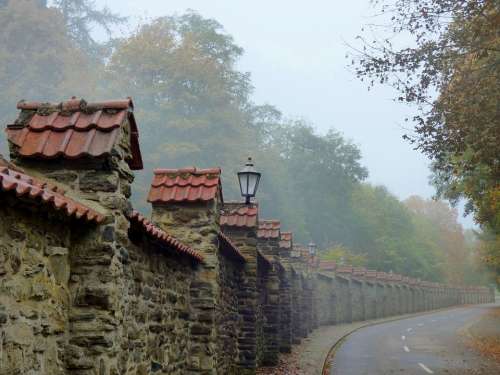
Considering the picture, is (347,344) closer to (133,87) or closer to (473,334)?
(473,334)

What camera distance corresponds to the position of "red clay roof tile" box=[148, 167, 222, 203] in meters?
10.1

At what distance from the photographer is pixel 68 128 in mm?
6012

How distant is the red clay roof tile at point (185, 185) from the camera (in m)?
10.1

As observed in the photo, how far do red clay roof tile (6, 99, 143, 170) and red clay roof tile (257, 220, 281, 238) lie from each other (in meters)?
13.2

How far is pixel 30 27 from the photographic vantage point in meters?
37.5

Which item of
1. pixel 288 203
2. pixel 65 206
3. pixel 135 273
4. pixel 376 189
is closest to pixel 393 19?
pixel 135 273

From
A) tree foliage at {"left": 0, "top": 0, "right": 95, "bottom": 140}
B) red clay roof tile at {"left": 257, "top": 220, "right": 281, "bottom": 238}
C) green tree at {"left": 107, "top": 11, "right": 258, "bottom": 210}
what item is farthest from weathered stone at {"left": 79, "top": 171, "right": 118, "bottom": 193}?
green tree at {"left": 107, "top": 11, "right": 258, "bottom": 210}

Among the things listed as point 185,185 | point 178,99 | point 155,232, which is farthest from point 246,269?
point 178,99

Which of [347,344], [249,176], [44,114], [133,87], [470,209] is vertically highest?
[133,87]

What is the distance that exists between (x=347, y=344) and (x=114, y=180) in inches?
894

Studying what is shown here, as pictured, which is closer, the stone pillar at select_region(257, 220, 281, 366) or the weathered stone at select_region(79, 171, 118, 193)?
the weathered stone at select_region(79, 171, 118, 193)

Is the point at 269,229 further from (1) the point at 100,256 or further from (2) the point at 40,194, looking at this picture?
(2) the point at 40,194

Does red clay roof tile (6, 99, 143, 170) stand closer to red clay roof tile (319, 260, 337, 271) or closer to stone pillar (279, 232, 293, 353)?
stone pillar (279, 232, 293, 353)

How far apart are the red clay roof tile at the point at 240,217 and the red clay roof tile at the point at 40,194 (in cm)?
883
